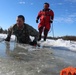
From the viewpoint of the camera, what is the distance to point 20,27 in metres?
8.53

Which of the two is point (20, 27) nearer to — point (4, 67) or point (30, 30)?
point (30, 30)

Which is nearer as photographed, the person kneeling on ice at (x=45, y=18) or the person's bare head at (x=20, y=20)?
the person's bare head at (x=20, y=20)

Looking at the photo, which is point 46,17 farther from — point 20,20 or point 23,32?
point 20,20

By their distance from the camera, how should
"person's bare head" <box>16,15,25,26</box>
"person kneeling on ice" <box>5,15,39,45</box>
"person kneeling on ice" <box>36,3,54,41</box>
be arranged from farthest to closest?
"person kneeling on ice" <box>36,3,54,41</box>, "person kneeling on ice" <box>5,15,39,45</box>, "person's bare head" <box>16,15,25,26</box>

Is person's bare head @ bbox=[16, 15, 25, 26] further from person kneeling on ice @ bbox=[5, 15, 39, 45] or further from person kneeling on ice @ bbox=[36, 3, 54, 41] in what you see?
person kneeling on ice @ bbox=[36, 3, 54, 41]

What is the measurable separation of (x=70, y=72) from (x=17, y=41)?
6289mm

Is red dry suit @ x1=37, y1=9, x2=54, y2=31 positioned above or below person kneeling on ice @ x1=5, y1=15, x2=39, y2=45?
above

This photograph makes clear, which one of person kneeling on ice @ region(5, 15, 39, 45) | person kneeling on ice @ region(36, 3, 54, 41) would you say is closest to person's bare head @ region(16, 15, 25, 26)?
person kneeling on ice @ region(5, 15, 39, 45)

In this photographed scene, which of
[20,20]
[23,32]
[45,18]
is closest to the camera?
[20,20]

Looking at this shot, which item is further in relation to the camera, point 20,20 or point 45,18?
point 45,18

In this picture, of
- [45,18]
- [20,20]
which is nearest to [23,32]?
[20,20]

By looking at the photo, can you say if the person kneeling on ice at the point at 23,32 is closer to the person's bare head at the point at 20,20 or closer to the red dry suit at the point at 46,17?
the person's bare head at the point at 20,20

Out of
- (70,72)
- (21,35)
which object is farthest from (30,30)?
(70,72)

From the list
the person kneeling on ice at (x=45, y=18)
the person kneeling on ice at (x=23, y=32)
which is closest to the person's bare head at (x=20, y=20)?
the person kneeling on ice at (x=23, y=32)
